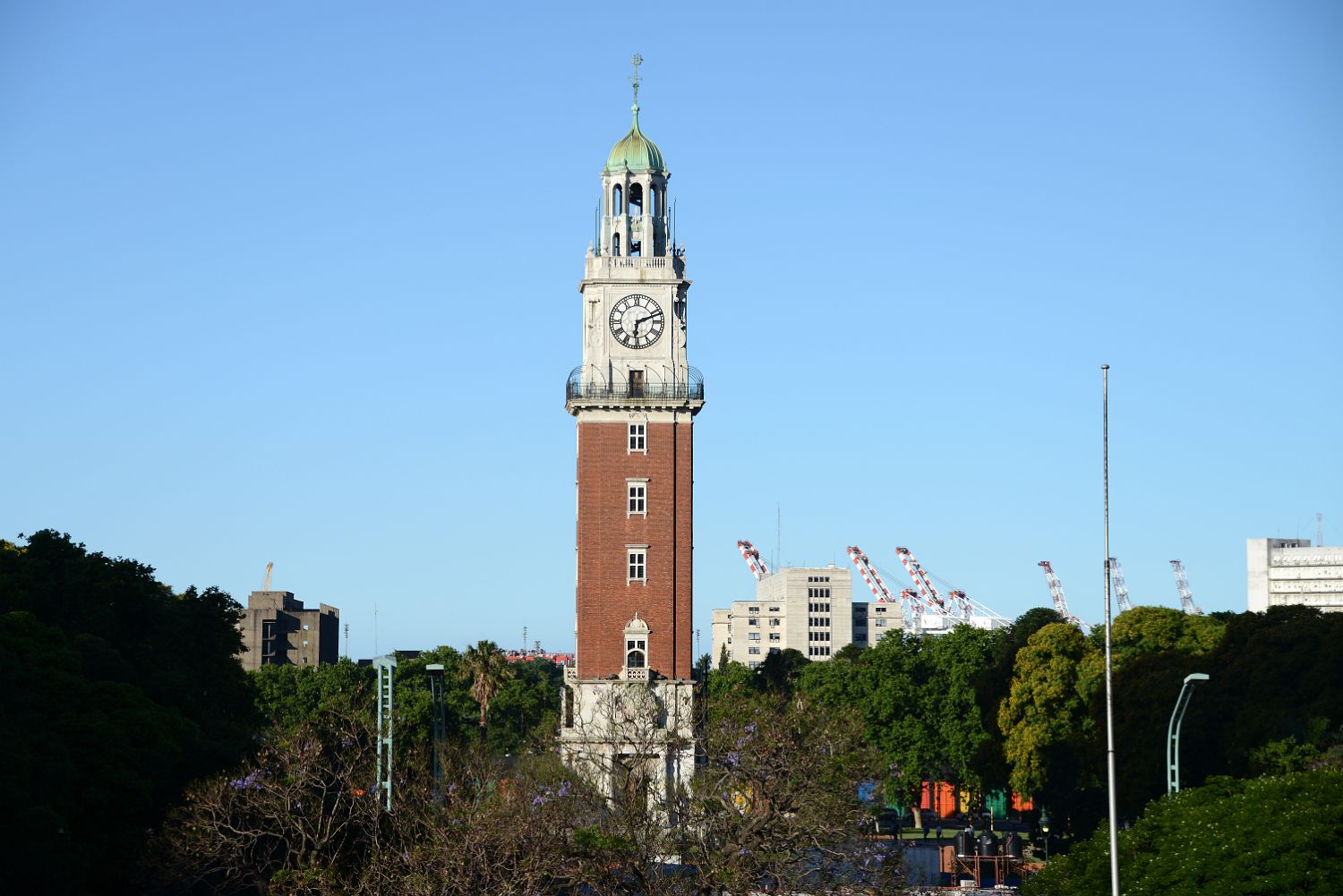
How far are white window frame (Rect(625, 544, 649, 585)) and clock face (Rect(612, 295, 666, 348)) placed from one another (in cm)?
897

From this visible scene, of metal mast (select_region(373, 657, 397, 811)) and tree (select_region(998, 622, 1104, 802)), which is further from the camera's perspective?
tree (select_region(998, 622, 1104, 802))

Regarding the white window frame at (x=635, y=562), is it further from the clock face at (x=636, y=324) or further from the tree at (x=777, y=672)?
the tree at (x=777, y=672)

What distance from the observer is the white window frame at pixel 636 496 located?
Answer: 92.6 meters

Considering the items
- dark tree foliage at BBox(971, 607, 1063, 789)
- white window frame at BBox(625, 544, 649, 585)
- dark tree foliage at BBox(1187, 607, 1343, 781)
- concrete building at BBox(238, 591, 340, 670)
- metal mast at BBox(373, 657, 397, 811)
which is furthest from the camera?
concrete building at BBox(238, 591, 340, 670)

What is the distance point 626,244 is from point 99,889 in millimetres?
49116

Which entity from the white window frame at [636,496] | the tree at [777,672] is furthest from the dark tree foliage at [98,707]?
the tree at [777,672]

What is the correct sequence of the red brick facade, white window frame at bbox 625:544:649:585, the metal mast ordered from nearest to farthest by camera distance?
the metal mast < the red brick facade < white window frame at bbox 625:544:649:585

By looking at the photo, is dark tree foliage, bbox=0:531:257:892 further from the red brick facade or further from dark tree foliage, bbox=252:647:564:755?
dark tree foliage, bbox=252:647:564:755

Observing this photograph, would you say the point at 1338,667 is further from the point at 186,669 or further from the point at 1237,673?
the point at 186,669

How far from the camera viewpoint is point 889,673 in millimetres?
107625

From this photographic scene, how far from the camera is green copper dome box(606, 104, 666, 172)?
3713 inches

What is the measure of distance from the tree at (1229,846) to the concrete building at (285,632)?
125 metres

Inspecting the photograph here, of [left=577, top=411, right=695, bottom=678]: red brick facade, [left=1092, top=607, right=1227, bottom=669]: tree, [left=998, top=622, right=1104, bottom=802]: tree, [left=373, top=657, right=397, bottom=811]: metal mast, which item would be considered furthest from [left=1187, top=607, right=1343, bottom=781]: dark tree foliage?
[left=373, top=657, right=397, bottom=811]: metal mast


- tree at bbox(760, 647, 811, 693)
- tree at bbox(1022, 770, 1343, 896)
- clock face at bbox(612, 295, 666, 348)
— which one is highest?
clock face at bbox(612, 295, 666, 348)
